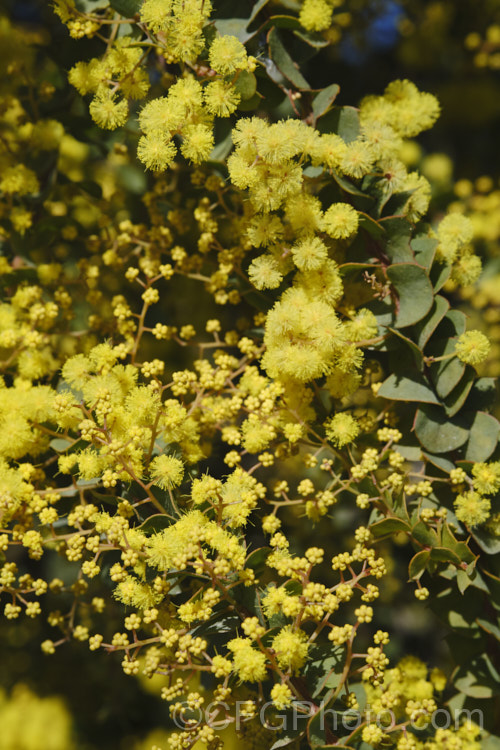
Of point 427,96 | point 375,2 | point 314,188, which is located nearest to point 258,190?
point 314,188

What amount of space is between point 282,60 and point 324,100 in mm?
110

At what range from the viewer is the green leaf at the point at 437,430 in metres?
1.19

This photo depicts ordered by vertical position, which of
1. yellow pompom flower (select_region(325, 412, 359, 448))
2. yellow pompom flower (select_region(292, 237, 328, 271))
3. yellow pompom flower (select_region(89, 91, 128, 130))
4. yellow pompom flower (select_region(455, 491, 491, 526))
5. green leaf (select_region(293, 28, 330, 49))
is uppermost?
green leaf (select_region(293, 28, 330, 49))

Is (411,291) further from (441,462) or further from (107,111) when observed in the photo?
(107,111)

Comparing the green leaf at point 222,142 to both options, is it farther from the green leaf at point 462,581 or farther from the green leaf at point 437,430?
the green leaf at point 462,581

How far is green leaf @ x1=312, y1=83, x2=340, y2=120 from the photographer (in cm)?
122

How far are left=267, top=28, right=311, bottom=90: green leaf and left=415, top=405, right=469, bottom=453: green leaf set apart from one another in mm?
647

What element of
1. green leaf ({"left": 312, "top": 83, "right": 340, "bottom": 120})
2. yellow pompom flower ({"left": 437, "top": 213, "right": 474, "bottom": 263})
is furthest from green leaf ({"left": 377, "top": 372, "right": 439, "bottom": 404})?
green leaf ({"left": 312, "top": 83, "right": 340, "bottom": 120})

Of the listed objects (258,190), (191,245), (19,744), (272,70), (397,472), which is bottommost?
(19,744)

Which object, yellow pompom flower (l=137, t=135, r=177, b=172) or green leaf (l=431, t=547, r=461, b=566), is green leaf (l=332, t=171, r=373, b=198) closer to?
yellow pompom flower (l=137, t=135, r=177, b=172)

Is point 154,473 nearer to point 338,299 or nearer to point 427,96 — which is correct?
point 338,299

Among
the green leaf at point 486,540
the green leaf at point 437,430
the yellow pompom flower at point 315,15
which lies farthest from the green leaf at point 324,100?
the green leaf at point 486,540

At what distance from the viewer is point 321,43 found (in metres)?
1.25

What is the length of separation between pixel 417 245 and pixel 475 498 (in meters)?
0.47
